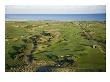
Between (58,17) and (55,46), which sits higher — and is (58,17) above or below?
above

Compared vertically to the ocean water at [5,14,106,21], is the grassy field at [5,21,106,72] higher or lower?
lower

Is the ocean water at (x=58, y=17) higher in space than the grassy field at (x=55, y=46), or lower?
higher

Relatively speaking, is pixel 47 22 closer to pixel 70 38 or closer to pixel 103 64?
pixel 70 38
